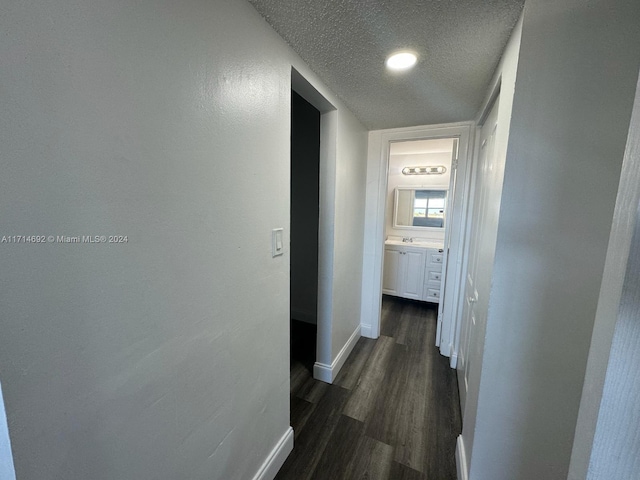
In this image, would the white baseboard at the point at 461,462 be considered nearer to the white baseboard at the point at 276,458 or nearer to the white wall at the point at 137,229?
the white baseboard at the point at 276,458

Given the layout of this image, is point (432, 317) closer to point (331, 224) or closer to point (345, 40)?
point (331, 224)

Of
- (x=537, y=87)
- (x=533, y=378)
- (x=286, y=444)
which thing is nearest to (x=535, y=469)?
(x=533, y=378)

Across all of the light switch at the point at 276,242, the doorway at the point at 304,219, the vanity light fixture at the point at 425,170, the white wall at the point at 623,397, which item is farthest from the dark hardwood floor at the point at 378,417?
the vanity light fixture at the point at 425,170

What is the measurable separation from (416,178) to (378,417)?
3.13 meters

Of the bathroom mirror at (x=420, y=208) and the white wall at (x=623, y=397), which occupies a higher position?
the bathroom mirror at (x=420, y=208)

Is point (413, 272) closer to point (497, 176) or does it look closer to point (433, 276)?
point (433, 276)

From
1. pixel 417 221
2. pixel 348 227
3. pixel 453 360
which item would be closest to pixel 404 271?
pixel 417 221

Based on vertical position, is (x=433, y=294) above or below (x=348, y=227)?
below

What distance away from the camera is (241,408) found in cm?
107

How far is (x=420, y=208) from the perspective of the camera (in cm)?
382

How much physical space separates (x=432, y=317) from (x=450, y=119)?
7.55 ft

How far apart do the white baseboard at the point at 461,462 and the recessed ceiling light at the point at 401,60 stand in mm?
1988

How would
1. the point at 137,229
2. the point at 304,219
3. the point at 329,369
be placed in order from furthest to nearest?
the point at 304,219 < the point at 329,369 < the point at 137,229

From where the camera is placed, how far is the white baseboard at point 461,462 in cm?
121
